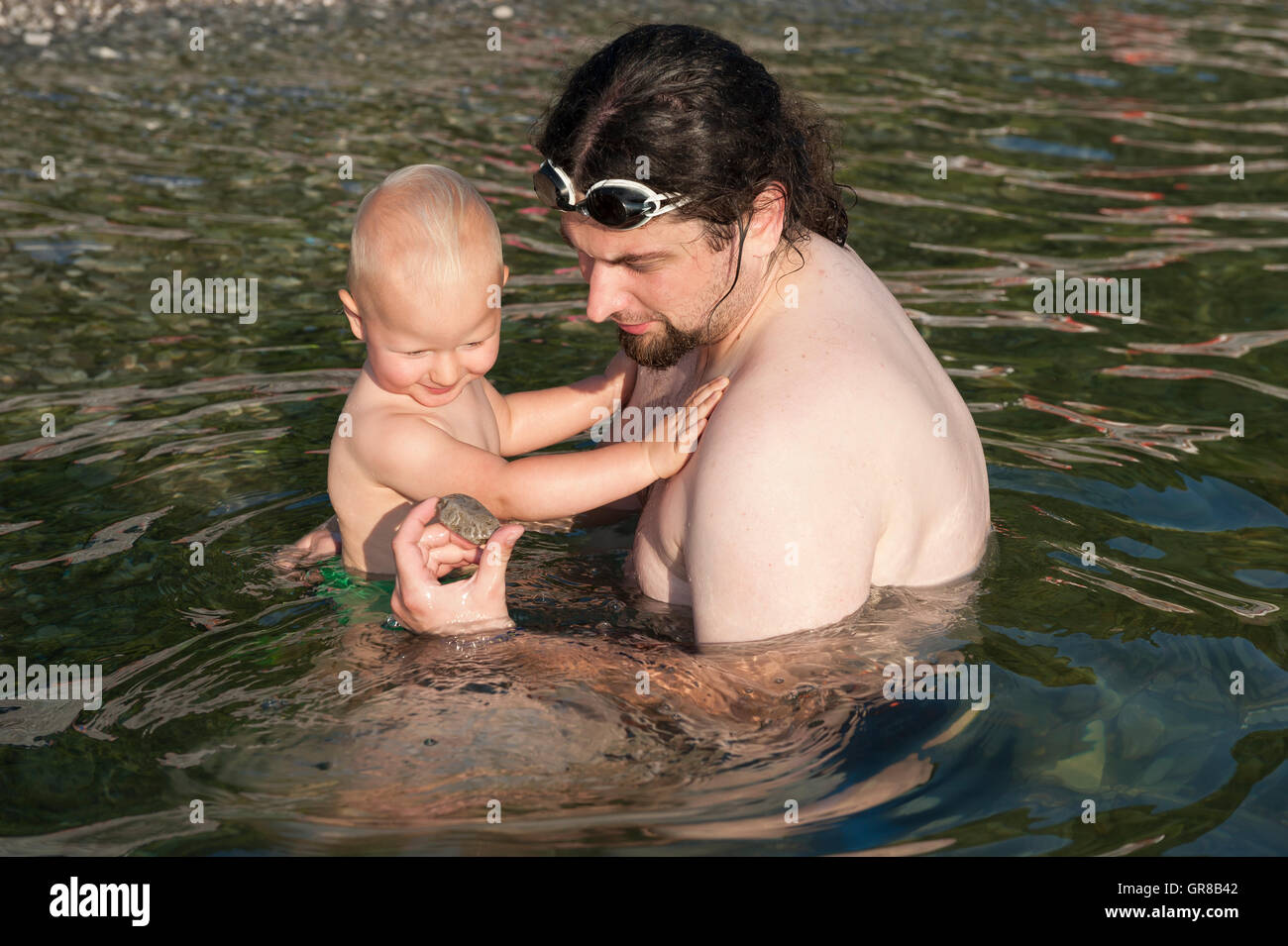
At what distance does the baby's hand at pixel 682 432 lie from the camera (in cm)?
393

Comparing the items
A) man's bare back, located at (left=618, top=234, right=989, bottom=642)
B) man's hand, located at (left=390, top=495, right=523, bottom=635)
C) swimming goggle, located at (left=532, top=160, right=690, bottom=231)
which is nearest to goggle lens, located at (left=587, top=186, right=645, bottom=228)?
swimming goggle, located at (left=532, top=160, right=690, bottom=231)

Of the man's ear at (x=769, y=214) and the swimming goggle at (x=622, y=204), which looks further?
the man's ear at (x=769, y=214)

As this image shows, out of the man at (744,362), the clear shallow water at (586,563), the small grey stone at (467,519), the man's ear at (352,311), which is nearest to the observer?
the clear shallow water at (586,563)

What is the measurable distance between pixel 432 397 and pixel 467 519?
633 millimetres

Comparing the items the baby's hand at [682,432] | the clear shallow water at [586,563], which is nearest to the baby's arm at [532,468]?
the baby's hand at [682,432]

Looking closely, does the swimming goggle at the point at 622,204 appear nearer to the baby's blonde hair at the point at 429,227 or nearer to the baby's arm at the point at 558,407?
the baby's blonde hair at the point at 429,227

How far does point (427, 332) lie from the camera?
4.20m

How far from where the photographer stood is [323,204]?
9.12 metres

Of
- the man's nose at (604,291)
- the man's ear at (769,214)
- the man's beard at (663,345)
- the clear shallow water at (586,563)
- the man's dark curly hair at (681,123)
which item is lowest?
the clear shallow water at (586,563)

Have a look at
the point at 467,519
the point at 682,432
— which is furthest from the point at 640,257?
the point at 467,519

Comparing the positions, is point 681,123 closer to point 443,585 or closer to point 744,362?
point 744,362

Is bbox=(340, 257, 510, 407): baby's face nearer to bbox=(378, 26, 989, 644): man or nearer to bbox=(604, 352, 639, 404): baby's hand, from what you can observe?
bbox=(378, 26, 989, 644): man

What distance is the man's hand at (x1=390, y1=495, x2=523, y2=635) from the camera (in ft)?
13.0

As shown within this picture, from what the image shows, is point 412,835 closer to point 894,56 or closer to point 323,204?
point 323,204
